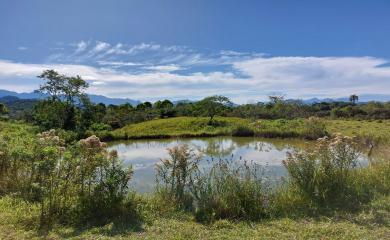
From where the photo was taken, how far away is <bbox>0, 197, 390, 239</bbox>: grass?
4484mm

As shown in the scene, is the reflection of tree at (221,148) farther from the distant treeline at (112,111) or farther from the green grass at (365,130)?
the distant treeline at (112,111)

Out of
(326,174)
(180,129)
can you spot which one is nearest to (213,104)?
(180,129)

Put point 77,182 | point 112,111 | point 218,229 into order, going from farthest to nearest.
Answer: point 112,111
point 77,182
point 218,229

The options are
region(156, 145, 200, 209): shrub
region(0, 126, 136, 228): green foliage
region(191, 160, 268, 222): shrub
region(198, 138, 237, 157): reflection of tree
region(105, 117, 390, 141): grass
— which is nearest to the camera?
region(0, 126, 136, 228): green foliage

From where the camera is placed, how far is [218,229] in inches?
189

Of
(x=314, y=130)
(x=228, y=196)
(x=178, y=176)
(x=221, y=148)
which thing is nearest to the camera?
(x=228, y=196)

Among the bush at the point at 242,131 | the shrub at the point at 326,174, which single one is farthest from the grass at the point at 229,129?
the shrub at the point at 326,174

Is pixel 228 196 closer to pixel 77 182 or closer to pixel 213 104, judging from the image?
pixel 77 182

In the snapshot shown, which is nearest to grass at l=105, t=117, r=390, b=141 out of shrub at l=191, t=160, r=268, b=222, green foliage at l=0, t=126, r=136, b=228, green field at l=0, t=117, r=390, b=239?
shrub at l=191, t=160, r=268, b=222

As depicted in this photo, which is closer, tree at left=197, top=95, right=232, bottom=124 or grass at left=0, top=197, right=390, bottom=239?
grass at left=0, top=197, right=390, bottom=239

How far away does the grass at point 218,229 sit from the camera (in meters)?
4.48

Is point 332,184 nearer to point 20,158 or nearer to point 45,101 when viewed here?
point 20,158

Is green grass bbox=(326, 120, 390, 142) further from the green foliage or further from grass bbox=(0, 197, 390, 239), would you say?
the green foliage

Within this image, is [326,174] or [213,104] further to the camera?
[213,104]
